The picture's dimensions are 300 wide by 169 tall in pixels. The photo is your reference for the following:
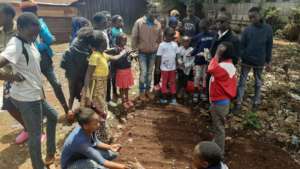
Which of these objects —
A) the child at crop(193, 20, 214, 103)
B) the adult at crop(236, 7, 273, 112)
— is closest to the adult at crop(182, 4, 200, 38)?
the child at crop(193, 20, 214, 103)

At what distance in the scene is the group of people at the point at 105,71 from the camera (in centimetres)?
310

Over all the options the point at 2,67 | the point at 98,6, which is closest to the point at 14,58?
the point at 2,67

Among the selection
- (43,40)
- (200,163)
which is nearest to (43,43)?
(43,40)

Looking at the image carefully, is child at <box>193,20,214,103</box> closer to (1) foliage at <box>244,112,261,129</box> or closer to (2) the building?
(1) foliage at <box>244,112,261,129</box>

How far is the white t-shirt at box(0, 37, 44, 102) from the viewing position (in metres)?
3.13

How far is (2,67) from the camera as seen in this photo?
312 cm

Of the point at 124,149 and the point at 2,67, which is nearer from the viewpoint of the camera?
the point at 2,67

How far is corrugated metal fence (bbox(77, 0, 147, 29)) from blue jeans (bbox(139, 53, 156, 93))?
12.4 meters

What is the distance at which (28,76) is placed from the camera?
3.29 meters

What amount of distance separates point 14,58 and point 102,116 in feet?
5.01

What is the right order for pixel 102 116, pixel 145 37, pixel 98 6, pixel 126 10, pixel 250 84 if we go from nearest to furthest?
1. pixel 102 116
2. pixel 145 37
3. pixel 250 84
4. pixel 98 6
5. pixel 126 10

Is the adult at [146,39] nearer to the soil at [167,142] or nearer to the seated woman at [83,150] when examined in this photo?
the soil at [167,142]

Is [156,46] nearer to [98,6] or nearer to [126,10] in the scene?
[98,6]

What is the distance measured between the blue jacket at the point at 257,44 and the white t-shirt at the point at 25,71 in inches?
153
